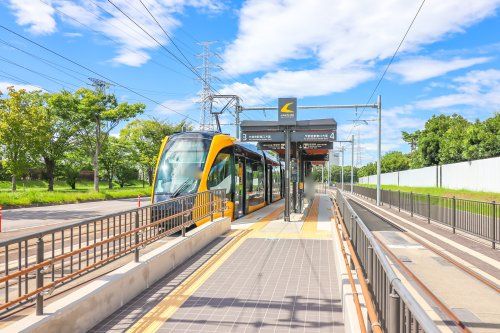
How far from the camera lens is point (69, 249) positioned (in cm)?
552

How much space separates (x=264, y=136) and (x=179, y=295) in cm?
1061

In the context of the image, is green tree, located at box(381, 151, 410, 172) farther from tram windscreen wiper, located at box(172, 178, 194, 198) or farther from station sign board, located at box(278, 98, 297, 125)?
tram windscreen wiper, located at box(172, 178, 194, 198)

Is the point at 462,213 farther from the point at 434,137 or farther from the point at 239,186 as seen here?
the point at 434,137

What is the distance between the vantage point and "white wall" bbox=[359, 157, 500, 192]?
2813cm

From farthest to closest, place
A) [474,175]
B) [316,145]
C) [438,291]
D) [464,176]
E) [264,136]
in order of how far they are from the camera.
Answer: [464,176]
[474,175]
[316,145]
[264,136]
[438,291]

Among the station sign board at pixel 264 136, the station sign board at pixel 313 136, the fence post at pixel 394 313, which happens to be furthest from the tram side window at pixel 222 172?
the fence post at pixel 394 313

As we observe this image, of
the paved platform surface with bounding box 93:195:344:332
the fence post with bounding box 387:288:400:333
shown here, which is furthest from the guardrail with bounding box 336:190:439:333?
the paved platform surface with bounding box 93:195:344:332

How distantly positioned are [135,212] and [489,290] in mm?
6210

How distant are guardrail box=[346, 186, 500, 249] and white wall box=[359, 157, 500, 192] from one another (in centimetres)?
1021

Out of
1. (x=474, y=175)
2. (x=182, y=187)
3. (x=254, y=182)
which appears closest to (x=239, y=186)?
(x=254, y=182)

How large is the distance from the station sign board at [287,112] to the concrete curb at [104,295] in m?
7.76

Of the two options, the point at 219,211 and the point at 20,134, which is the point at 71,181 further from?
the point at 219,211

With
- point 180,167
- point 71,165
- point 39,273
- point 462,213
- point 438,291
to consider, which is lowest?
point 438,291

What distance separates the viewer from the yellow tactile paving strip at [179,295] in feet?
17.3
